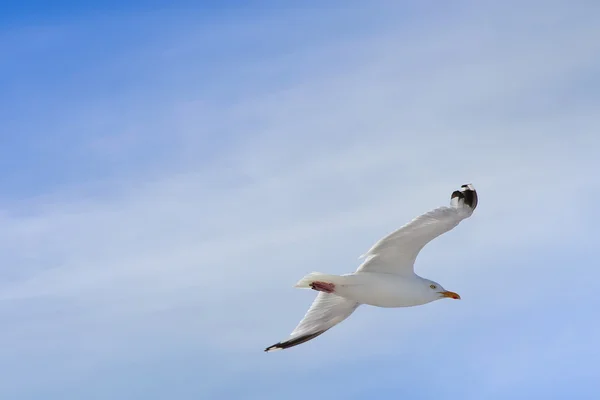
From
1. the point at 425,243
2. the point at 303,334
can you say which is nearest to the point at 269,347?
the point at 303,334

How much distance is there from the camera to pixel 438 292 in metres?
22.8

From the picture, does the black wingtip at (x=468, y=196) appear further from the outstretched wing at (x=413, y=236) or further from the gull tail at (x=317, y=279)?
the gull tail at (x=317, y=279)

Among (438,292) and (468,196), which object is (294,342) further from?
(468,196)

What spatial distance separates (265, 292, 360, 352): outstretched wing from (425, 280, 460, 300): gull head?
6.20 ft

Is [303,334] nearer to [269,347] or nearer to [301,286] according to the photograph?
[269,347]

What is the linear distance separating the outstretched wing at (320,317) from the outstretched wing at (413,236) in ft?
5.25

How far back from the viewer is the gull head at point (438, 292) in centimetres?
2272

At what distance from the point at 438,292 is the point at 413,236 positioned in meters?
1.57

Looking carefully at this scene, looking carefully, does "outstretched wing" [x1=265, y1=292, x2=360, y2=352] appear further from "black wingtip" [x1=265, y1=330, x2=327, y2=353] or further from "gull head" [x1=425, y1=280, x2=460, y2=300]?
"gull head" [x1=425, y1=280, x2=460, y2=300]

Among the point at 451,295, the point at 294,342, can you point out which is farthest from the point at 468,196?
the point at 294,342

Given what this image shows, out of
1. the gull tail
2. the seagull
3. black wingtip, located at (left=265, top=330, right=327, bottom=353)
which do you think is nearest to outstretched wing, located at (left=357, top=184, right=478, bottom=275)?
the seagull

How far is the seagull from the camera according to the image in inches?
859

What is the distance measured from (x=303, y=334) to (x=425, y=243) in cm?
365

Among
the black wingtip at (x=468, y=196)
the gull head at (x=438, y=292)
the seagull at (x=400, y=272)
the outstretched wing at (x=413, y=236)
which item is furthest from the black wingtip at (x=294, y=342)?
the black wingtip at (x=468, y=196)
